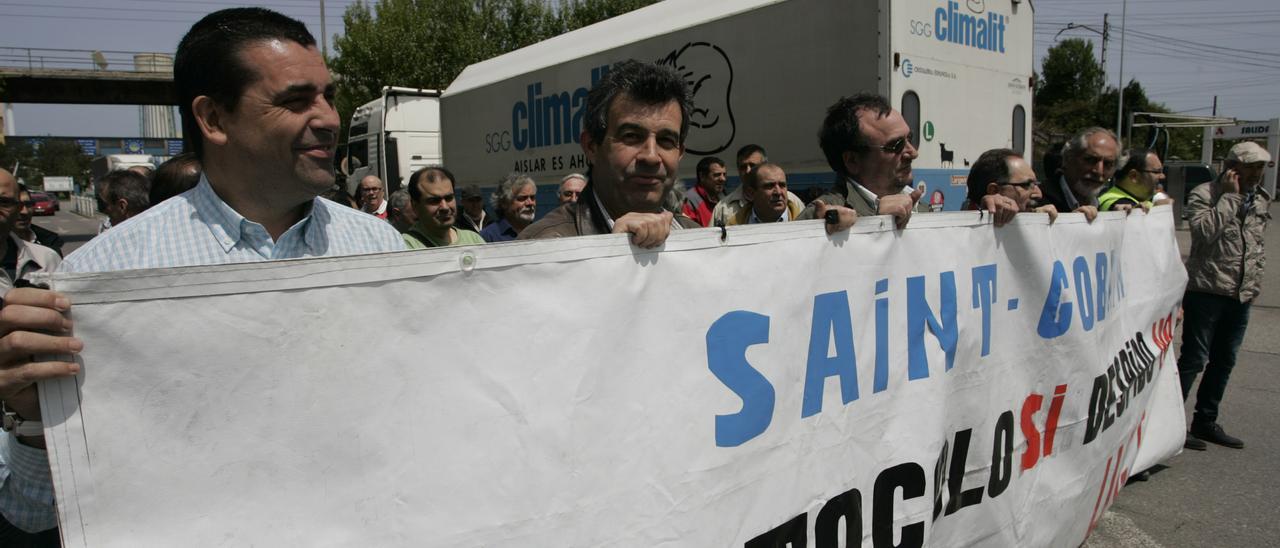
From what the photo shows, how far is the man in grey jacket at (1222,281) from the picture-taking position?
4781 millimetres

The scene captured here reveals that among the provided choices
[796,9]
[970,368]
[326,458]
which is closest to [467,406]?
[326,458]

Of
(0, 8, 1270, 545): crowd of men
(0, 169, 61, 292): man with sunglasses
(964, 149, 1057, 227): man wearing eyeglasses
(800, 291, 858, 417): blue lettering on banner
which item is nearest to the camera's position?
(0, 8, 1270, 545): crowd of men

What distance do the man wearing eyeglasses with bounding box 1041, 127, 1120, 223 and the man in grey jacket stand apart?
137 centimetres

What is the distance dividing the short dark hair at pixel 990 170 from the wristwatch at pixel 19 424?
343 cm

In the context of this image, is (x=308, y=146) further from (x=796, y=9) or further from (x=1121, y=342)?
(x=796, y=9)

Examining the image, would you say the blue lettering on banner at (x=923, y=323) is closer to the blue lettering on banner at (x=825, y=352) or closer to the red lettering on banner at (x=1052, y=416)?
the blue lettering on banner at (x=825, y=352)

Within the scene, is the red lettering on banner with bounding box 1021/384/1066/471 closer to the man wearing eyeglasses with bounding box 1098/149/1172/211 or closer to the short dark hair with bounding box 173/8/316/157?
the man wearing eyeglasses with bounding box 1098/149/1172/211

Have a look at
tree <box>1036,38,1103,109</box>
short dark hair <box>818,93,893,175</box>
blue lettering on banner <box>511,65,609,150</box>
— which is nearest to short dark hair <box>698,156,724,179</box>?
blue lettering on banner <box>511,65,609,150</box>

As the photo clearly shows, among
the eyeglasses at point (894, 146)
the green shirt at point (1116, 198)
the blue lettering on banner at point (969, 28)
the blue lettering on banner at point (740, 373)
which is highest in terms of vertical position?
the blue lettering on banner at point (969, 28)

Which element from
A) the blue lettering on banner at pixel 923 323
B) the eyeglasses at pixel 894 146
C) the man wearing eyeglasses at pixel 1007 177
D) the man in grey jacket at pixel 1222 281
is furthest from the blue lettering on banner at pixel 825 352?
the man in grey jacket at pixel 1222 281

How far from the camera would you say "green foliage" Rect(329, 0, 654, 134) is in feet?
81.7

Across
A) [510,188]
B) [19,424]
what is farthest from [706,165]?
[19,424]

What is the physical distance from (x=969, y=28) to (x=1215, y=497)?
4118 millimetres

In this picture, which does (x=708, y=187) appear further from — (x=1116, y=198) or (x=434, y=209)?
(x=1116, y=198)
